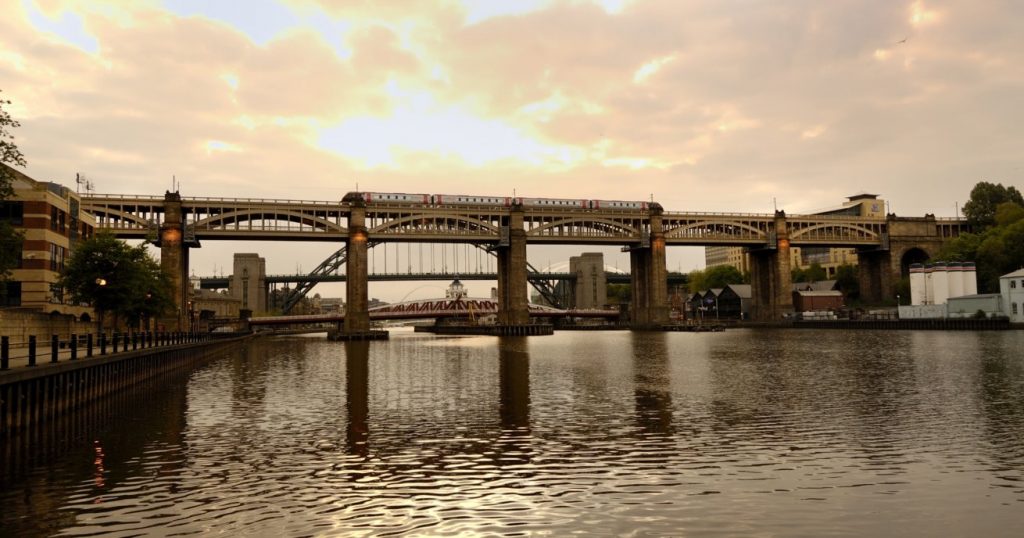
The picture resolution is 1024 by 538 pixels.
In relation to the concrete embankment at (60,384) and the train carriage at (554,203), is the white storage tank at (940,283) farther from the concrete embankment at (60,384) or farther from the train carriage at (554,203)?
the concrete embankment at (60,384)

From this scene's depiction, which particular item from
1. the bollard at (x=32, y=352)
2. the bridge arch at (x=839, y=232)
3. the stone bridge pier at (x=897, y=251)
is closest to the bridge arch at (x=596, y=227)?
the bridge arch at (x=839, y=232)

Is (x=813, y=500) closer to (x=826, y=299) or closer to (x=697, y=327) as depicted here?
(x=697, y=327)

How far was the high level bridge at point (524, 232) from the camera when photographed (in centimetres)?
12338

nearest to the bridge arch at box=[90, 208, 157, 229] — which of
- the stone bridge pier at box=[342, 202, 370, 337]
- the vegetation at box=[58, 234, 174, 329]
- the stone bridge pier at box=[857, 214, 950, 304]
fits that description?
the stone bridge pier at box=[342, 202, 370, 337]

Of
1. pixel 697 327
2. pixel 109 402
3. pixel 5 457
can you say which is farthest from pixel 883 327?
pixel 5 457

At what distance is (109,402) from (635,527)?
102 feet

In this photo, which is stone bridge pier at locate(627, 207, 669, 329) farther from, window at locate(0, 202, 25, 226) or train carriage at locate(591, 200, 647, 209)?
window at locate(0, 202, 25, 226)

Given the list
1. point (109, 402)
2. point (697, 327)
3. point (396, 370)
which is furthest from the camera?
point (697, 327)

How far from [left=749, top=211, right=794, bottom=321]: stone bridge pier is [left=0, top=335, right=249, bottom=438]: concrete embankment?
463 feet

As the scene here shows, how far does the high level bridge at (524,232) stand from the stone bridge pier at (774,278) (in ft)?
0.83

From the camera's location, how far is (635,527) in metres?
13.7

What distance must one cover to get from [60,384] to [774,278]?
156451 millimetres

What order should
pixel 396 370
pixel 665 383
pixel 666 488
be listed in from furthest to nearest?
pixel 396 370 → pixel 665 383 → pixel 666 488

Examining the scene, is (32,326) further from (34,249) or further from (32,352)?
(32,352)
